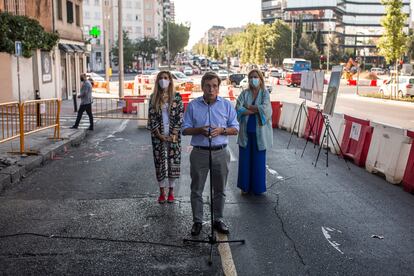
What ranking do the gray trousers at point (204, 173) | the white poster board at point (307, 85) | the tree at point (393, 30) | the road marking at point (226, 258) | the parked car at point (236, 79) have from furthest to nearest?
the parked car at point (236, 79) → the tree at point (393, 30) → the white poster board at point (307, 85) → the gray trousers at point (204, 173) → the road marking at point (226, 258)

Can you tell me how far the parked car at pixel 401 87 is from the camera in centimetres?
3541

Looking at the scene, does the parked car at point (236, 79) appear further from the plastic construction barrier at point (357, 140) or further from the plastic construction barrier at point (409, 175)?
the plastic construction barrier at point (409, 175)

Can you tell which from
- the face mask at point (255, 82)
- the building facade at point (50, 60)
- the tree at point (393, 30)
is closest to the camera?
the face mask at point (255, 82)

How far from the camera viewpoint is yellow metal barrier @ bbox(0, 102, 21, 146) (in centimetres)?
1076

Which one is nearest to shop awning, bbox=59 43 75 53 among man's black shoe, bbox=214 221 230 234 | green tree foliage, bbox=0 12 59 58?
green tree foliage, bbox=0 12 59 58

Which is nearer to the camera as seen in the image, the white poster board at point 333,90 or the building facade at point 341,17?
the white poster board at point 333,90

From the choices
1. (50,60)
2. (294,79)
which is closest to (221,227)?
(50,60)

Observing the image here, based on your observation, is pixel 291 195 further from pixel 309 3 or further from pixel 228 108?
pixel 309 3

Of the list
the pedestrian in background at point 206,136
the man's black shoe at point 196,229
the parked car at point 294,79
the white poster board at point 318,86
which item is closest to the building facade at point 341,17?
the parked car at point 294,79

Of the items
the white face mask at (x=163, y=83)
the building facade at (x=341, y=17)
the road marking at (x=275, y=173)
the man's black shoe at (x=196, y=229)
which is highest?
the building facade at (x=341, y=17)

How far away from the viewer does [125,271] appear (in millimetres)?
5043

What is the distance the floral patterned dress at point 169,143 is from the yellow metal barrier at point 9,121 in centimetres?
451

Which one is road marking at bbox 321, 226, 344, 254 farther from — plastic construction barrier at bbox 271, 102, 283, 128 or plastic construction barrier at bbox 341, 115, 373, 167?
plastic construction barrier at bbox 271, 102, 283, 128

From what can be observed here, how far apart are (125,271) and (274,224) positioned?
230cm
